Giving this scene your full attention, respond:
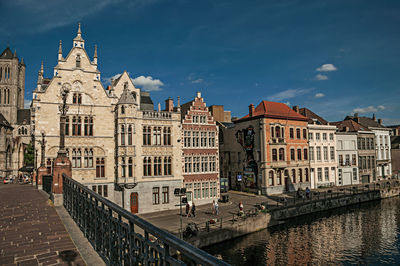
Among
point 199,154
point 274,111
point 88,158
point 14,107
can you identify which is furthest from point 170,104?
point 14,107

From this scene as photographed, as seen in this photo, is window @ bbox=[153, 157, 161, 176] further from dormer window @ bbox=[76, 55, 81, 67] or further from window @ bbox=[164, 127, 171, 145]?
dormer window @ bbox=[76, 55, 81, 67]

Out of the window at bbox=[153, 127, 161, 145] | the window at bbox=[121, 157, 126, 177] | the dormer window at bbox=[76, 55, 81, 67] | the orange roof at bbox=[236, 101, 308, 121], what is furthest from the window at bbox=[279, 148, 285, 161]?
the dormer window at bbox=[76, 55, 81, 67]

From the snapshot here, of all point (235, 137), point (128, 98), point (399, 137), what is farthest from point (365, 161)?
point (128, 98)

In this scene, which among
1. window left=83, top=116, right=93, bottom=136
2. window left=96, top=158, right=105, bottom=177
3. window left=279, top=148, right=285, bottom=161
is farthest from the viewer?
window left=279, top=148, right=285, bottom=161

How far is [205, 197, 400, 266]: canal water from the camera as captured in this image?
807 inches

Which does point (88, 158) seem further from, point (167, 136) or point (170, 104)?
point (170, 104)

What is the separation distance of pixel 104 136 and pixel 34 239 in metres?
25.1

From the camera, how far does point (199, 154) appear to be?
35.7 metres

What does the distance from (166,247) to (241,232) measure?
78.6ft

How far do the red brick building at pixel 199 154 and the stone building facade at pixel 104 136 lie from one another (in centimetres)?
284

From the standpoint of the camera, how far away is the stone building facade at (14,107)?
7317 cm

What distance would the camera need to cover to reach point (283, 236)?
85.3ft

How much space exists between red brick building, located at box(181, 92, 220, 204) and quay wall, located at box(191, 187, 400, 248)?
8777 millimetres

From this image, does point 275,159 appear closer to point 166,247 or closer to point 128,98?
point 128,98
